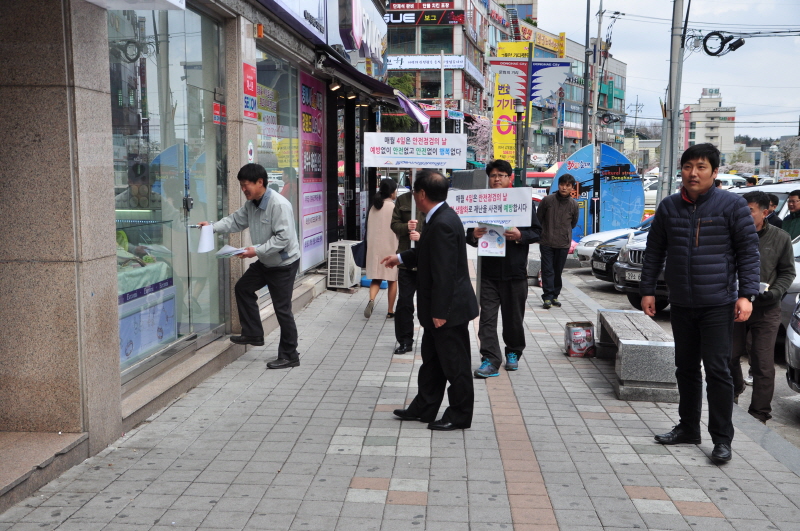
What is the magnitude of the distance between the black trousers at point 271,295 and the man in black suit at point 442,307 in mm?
2020

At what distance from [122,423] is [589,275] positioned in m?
12.7

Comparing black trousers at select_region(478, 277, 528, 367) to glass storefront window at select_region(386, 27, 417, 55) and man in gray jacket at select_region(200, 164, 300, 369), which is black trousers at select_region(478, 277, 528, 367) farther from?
glass storefront window at select_region(386, 27, 417, 55)

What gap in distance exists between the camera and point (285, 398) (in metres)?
6.25

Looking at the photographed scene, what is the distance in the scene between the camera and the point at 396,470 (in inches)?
184

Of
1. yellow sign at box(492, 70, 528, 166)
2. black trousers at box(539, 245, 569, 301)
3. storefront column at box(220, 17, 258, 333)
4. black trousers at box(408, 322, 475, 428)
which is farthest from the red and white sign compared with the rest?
black trousers at box(408, 322, 475, 428)

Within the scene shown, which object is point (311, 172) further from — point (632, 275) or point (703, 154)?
point (703, 154)

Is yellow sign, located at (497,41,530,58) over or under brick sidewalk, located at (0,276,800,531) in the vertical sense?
over

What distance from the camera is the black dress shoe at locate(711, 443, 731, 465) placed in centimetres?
480

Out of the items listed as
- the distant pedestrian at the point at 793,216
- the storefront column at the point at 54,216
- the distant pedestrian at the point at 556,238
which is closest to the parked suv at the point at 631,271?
the distant pedestrian at the point at 556,238

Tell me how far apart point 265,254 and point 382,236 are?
3.23 m

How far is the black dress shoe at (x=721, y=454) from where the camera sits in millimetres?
4797

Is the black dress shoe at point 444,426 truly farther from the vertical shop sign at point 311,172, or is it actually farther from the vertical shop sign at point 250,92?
the vertical shop sign at point 311,172

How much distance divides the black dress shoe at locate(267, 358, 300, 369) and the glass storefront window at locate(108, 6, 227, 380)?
2.42 ft

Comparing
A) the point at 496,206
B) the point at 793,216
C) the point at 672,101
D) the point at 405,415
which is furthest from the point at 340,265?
the point at 672,101
